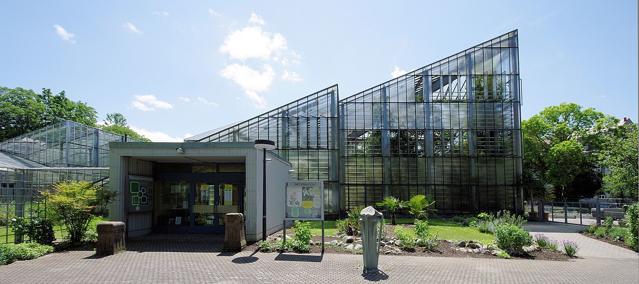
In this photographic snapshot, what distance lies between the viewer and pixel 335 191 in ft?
93.9

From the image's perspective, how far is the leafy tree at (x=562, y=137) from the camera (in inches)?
1574

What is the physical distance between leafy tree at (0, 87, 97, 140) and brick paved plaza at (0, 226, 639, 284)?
39.1m

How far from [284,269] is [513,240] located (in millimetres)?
6718

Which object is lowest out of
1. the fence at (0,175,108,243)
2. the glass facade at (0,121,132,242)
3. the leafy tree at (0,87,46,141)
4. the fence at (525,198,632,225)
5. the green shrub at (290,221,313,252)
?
the fence at (525,198,632,225)

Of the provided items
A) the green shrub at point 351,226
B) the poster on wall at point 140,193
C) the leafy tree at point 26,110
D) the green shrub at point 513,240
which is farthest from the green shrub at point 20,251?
the leafy tree at point 26,110

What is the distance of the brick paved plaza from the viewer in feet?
30.7

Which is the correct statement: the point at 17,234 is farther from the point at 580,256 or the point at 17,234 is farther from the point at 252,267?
the point at 580,256

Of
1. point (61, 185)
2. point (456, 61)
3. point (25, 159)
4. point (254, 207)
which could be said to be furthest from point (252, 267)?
point (25, 159)

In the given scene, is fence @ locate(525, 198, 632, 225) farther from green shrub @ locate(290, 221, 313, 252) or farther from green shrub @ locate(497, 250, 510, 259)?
green shrub @ locate(290, 221, 313, 252)

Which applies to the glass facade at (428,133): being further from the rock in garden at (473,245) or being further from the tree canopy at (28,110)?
the tree canopy at (28,110)

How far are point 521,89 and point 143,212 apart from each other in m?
24.5

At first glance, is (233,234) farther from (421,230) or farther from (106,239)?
(421,230)

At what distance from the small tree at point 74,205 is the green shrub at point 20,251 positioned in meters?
1.21

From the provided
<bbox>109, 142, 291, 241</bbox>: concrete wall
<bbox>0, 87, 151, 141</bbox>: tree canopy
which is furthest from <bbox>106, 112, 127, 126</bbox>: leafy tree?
<bbox>109, 142, 291, 241</bbox>: concrete wall
